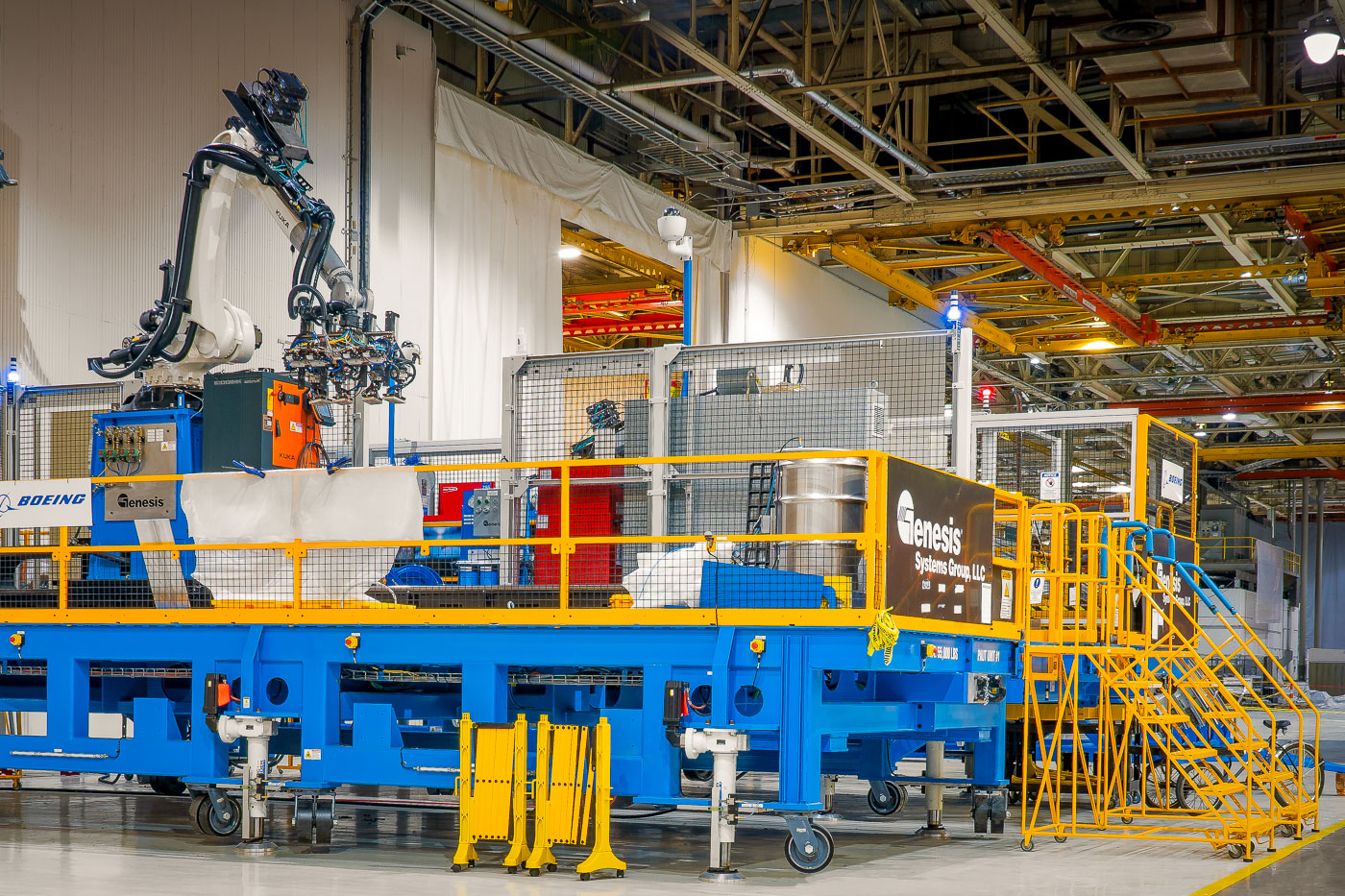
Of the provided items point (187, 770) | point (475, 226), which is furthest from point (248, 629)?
point (475, 226)

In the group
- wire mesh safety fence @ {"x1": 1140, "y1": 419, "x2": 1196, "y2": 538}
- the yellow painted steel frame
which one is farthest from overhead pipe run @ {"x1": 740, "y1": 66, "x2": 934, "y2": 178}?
the yellow painted steel frame

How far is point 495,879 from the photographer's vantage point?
8664 millimetres

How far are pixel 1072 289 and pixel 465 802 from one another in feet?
70.0

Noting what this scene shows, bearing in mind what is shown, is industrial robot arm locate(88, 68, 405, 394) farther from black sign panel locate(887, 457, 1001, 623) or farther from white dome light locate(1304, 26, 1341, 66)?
white dome light locate(1304, 26, 1341, 66)

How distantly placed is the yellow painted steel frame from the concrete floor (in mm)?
1504

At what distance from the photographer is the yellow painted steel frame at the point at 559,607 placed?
28.6 feet

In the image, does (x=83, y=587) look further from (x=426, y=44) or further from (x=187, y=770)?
(x=426, y=44)

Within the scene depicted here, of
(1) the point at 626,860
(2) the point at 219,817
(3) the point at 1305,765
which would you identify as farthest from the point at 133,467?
(3) the point at 1305,765

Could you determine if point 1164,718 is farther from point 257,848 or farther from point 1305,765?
point 1305,765

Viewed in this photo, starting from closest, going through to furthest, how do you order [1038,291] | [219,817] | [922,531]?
Answer: [922,531], [219,817], [1038,291]

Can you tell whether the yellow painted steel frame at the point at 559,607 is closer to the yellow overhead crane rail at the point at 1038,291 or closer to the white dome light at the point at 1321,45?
the white dome light at the point at 1321,45

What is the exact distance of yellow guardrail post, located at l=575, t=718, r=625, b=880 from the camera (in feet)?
28.5

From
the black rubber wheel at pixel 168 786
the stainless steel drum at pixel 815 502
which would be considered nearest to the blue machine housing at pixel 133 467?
the black rubber wheel at pixel 168 786

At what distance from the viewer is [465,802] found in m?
9.13
